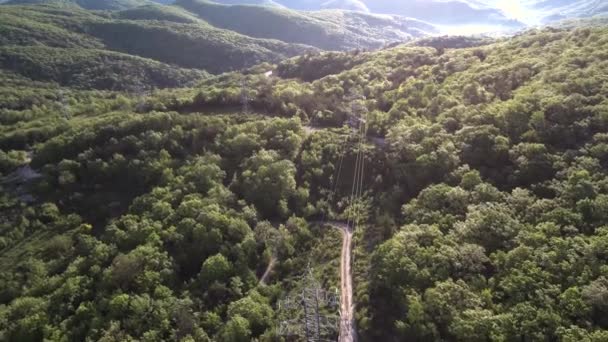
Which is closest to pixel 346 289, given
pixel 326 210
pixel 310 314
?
pixel 310 314

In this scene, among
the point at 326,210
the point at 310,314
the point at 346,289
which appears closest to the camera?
the point at 310,314

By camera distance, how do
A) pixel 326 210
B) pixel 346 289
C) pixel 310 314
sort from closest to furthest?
1. pixel 310 314
2. pixel 346 289
3. pixel 326 210

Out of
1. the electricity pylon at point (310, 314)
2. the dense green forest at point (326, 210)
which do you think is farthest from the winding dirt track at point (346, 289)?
the electricity pylon at point (310, 314)

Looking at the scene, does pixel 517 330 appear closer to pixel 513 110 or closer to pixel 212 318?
pixel 212 318

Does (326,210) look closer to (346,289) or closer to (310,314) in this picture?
(346,289)

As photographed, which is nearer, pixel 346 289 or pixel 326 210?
pixel 346 289

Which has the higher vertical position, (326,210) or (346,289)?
(326,210)

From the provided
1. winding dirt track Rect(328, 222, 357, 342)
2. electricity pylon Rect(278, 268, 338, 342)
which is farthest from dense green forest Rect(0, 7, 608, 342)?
electricity pylon Rect(278, 268, 338, 342)

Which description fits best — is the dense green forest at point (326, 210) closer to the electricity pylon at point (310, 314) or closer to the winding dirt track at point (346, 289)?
the winding dirt track at point (346, 289)
